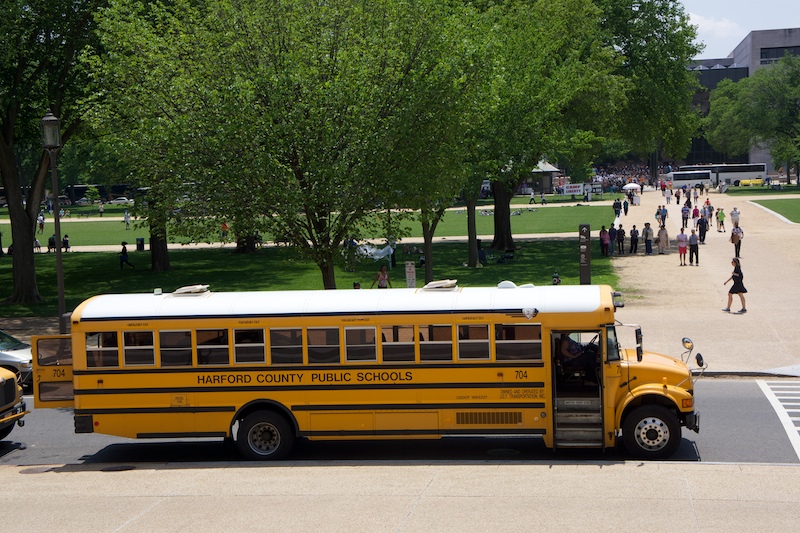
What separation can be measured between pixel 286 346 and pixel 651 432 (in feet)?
16.8

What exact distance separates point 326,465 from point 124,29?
15176mm

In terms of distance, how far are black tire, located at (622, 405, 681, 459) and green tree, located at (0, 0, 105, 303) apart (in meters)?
23.4

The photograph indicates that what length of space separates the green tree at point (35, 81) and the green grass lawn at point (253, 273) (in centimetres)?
239

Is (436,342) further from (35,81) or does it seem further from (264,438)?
(35,81)

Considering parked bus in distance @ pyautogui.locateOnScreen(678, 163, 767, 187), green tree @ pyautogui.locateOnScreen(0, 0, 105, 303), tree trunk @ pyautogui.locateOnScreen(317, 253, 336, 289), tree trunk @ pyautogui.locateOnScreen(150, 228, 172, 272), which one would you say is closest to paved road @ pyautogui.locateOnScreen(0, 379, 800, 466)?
tree trunk @ pyautogui.locateOnScreen(317, 253, 336, 289)

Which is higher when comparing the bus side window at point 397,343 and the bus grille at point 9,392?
the bus side window at point 397,343

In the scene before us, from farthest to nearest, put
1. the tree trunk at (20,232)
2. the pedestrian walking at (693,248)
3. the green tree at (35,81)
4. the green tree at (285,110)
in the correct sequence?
the pedestrian walking at (693,248) < the tree trunk at (20,232) < the green tree at (35,81) < the green tree at (285,110)

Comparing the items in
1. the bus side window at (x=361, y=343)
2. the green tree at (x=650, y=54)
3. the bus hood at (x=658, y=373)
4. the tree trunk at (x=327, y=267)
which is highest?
the green tree at (x=650, y=54)

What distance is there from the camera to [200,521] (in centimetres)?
1007

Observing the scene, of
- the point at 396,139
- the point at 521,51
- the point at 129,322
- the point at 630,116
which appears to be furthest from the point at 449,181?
the point at 630,116

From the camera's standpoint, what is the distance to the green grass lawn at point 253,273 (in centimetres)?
3531

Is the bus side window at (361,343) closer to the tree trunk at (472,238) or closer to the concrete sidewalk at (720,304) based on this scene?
the concrete sidewalk at (720,304)

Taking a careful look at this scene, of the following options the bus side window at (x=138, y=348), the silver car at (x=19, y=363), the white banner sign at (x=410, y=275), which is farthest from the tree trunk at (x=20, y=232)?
the bus side window at (x=138, y=348)

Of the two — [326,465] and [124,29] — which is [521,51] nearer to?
[124,29]
